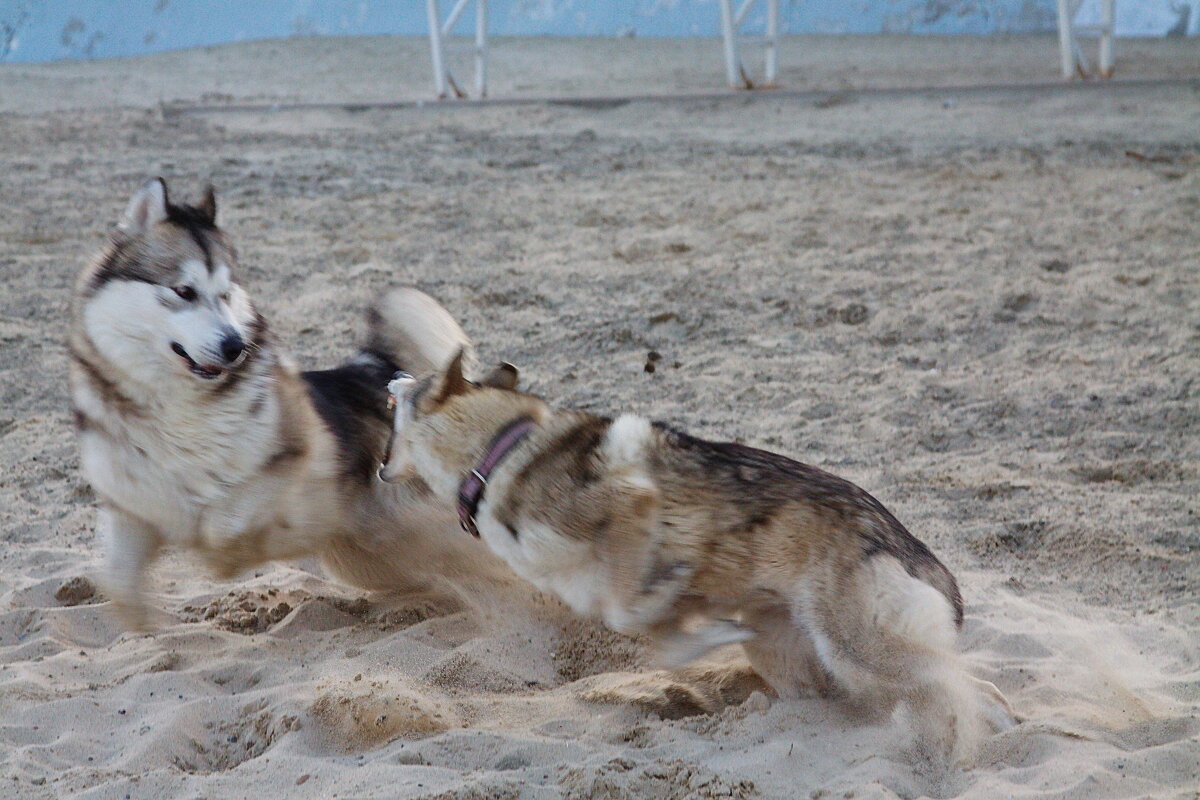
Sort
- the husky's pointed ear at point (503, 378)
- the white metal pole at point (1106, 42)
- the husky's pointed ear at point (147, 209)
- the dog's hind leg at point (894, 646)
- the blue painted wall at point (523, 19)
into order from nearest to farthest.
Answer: the dog's hind leg at point (894, 646)
the husky's pointed ear at point (147, 209)
the husky's pointed ear at point (503, 378)
the white metal pole at point (1106, 42)
the blue painted wall at point (523, 19)

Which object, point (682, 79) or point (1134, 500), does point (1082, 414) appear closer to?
point (1134, 500)

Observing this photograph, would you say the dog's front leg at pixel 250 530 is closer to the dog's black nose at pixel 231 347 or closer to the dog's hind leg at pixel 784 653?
the dog's black nose at pixel 231 347

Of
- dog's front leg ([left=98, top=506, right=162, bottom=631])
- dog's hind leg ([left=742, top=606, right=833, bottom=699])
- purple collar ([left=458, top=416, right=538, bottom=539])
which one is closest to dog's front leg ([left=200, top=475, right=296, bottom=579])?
dog's front leg ([left=98, top=506, right=162, bottom=631])

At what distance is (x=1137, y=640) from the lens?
144 inches

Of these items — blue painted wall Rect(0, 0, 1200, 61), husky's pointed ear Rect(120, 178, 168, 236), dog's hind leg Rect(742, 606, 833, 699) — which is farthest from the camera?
blue painted wall Rect(0, 0, 1200, 61)

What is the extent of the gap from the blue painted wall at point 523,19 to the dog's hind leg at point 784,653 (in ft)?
50.4

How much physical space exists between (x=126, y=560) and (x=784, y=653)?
2.03 metres

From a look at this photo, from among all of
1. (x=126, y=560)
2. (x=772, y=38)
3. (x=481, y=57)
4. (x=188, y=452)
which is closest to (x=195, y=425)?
(x=188, y=452)

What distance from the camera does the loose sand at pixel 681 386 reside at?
304 centimetres

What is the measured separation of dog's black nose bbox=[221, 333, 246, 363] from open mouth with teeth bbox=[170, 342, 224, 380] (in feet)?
0.21

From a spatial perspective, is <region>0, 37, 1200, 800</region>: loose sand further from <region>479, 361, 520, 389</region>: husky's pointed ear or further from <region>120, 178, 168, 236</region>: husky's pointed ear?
<region>120, 178, 168, 236</region>: husky's pointed ear

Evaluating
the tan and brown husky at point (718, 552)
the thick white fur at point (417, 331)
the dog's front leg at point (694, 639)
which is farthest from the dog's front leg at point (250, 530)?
the dog's front leg at point (694, 639)

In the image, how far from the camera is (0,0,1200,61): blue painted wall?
53.3 feet

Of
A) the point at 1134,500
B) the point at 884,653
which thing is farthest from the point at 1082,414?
the point at 884,653
